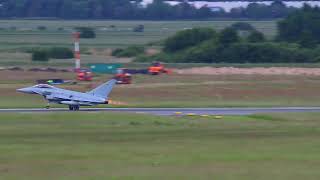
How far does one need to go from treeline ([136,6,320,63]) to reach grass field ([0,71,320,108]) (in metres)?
21.8

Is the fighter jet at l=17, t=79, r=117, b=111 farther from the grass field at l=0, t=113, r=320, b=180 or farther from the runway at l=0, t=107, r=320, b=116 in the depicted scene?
the grass field at l=0, t=113, r=320, b=180

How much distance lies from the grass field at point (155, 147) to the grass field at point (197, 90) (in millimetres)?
13940

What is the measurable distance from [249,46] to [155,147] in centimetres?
7900

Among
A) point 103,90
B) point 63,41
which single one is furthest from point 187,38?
point 103,90

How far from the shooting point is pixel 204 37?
122 metres

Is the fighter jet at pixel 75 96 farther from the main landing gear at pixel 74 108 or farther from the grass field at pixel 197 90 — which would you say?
the grass field at pixel 197 90

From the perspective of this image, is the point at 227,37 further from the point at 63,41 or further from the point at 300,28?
the point at 63,41

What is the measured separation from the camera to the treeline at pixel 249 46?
366ft

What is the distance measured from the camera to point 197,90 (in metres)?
72.6

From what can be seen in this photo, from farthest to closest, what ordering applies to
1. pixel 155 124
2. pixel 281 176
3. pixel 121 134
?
pixel 155 124 → pixel 121 134 → pixel 281 176

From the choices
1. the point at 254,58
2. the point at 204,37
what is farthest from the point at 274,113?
the point at 204,37

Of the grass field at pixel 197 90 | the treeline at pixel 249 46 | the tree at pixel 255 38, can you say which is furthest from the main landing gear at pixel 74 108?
the tree at pixel 255 38

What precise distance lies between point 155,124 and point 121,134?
5.07 m

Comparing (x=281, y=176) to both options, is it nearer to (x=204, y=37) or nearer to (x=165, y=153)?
(x=165, y=153)
